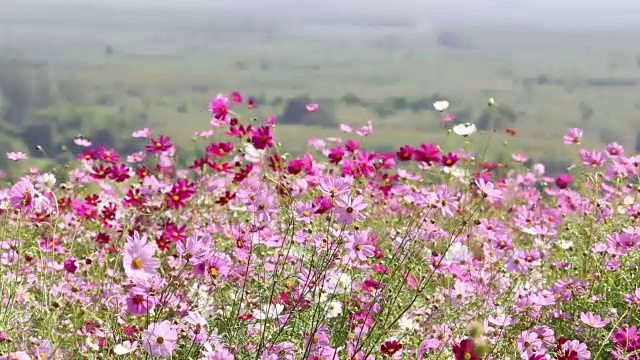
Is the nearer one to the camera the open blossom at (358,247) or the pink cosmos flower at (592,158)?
the open blossom at (358,247)

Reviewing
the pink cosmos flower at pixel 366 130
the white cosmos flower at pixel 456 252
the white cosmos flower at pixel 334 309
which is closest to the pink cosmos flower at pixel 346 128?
the pink cosmos flower at pixel 366 130

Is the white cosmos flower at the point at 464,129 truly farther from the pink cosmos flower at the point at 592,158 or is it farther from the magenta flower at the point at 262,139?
the magenta flower at the point at 262,139

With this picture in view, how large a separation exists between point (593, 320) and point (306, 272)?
0.98 m

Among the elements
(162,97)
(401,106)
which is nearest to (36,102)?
(162,97)

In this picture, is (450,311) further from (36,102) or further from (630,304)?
(36,102)

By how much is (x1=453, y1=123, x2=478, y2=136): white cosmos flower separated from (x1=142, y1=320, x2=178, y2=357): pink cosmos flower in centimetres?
290

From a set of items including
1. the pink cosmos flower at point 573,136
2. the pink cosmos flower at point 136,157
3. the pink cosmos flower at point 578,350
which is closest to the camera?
the pink cosmos flower at point 578,350

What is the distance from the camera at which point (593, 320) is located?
2.53 metres

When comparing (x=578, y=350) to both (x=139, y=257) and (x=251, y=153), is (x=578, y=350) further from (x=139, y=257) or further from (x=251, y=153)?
(x=251, y=153)

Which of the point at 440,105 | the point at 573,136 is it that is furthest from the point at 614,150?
the point at 440,105

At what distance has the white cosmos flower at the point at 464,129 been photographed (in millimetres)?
4398

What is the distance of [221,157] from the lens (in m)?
4.24

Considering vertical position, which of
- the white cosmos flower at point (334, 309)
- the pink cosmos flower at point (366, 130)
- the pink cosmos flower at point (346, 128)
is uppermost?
the white cosmos flower at point (334, 309)

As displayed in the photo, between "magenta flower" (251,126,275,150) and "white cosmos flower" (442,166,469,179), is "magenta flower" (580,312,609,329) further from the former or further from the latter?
"magenta flower" (251,126,275,150)
